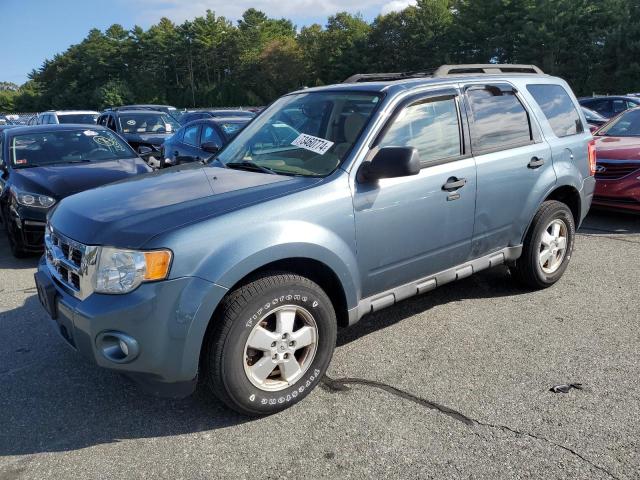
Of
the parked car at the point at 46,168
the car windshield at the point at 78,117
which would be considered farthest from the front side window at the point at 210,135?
the car windshield at the point at 78,117

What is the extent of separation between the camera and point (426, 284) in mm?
3873

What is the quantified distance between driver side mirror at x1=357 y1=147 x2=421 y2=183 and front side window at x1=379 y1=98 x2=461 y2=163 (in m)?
0.28

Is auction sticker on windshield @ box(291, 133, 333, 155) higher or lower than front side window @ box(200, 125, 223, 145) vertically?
higher

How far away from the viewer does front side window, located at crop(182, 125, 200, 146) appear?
31.7ft

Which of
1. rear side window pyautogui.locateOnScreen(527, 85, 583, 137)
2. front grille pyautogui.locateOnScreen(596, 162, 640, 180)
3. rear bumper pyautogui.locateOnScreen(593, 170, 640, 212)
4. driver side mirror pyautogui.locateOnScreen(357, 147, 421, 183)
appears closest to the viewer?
driver side mirror pyautogui.locateOnScreen(357, 147, 421, 183)

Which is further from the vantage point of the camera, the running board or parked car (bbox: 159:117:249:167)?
parked car (bbox: 159:117:249:167)

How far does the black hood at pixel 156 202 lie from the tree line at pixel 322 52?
4435 centimetres

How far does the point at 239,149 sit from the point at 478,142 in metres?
1.79

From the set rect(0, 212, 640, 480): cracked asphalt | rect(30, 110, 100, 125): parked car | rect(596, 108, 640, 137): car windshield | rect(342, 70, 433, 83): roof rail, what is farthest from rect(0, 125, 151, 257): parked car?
rect(30, 110, 100, 125): parked car

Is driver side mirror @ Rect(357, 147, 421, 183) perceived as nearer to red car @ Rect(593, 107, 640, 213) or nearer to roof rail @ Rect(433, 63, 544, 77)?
roof rail @ Rect(433, 63, 544, 77)

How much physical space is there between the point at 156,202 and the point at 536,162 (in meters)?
A: 3.00

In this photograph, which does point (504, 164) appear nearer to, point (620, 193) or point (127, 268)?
point (127, 268)

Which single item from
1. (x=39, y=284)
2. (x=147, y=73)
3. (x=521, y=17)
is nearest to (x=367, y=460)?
(x=39, y=284)

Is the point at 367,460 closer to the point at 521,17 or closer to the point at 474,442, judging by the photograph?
the point at 474,442
